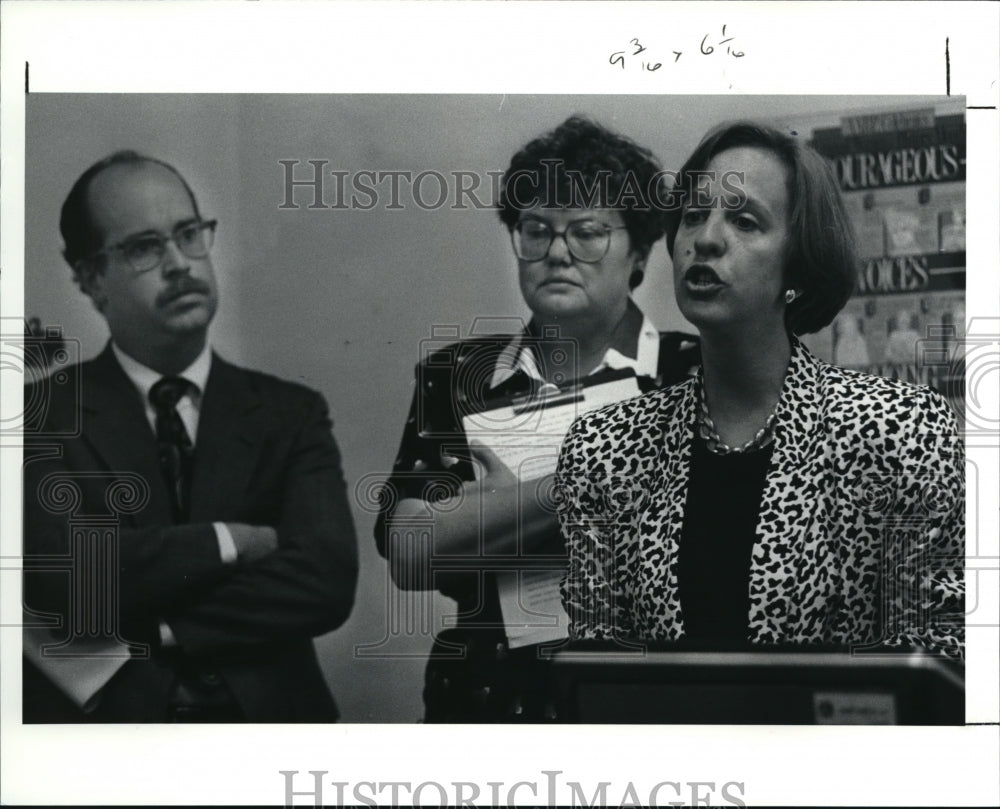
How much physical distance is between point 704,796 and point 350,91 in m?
2.33

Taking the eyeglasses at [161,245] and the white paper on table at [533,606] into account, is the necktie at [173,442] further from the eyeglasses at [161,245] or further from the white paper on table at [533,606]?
the white paper on table at [533,606]

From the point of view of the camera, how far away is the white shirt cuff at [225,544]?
358 centimetres

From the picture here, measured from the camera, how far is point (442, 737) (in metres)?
3.59

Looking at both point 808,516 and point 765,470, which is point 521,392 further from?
point 808,516

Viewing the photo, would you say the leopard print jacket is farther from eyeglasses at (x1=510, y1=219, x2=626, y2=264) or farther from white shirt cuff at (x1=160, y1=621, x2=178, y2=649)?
white shirt cuff at (x1=160, y1=621, x2=178, y2=649)

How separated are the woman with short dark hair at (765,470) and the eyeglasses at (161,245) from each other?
125 cm

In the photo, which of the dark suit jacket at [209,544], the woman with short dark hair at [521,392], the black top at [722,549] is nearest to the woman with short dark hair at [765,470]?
the black top at [722,549]

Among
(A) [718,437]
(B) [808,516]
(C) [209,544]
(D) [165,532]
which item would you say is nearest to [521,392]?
(A) [718,437]

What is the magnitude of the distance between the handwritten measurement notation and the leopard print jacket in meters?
0.90

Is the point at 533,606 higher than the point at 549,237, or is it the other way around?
the point at 549,237

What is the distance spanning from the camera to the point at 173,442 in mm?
3627

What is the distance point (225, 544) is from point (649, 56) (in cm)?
191

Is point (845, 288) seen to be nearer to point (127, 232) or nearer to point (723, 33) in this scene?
point (723, 33)

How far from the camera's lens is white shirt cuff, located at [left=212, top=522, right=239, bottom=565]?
3576 mm
